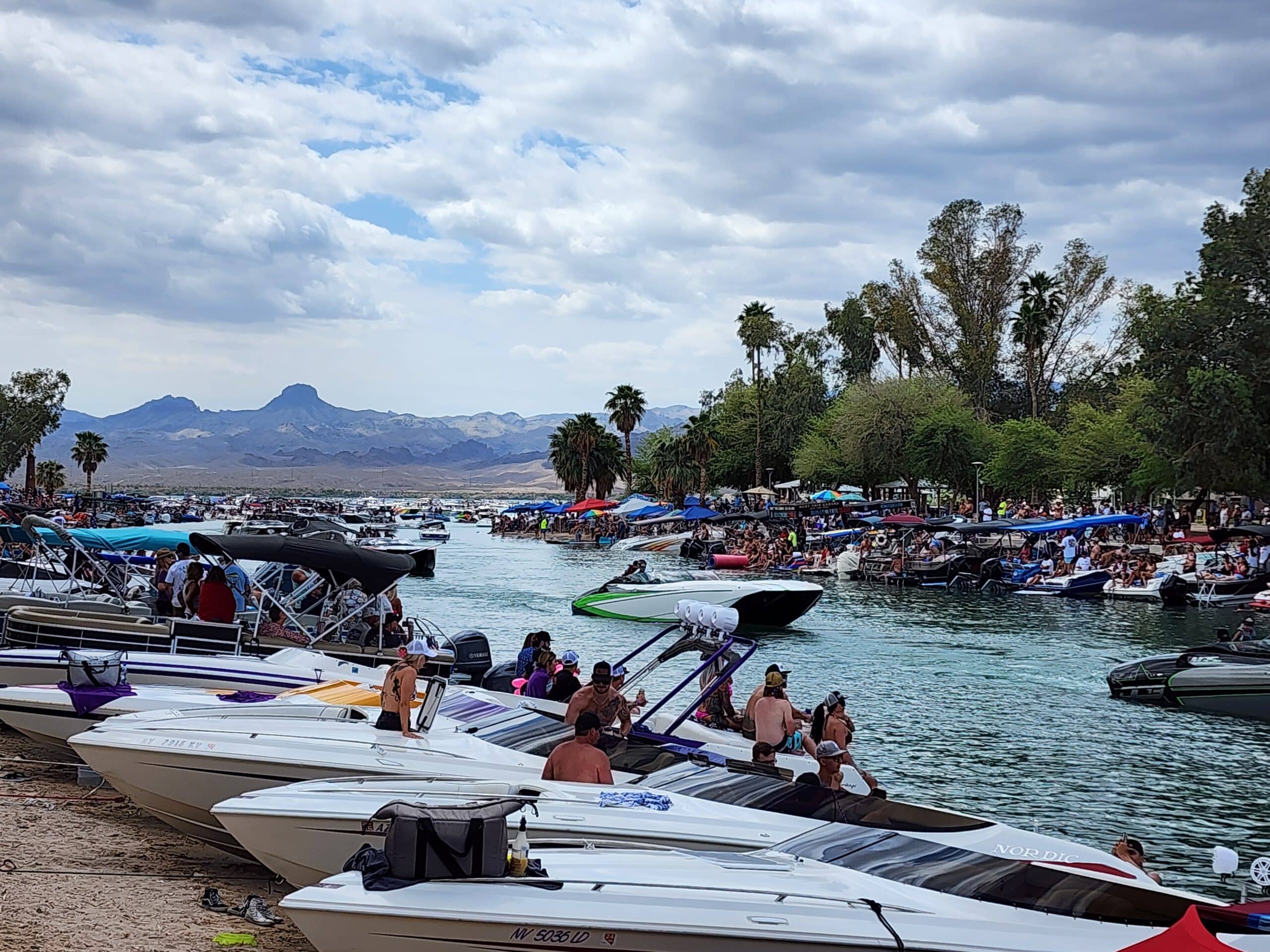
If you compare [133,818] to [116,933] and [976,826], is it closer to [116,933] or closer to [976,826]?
[116,933]

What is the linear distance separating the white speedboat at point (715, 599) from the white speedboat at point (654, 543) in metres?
36.5

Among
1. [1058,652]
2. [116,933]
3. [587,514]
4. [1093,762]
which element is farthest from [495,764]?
[587,514]

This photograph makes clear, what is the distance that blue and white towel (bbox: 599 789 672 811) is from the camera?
9.66m

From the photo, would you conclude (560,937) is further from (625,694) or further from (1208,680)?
(1208,680)

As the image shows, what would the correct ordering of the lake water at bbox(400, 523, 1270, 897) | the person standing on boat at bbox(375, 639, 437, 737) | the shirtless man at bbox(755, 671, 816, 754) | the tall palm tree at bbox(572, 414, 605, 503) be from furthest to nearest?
the tall palm tree at bbox(572, 414, 605, 503), the lake water at bbox(400, 523, 1270, 897), the shirtless man at bbox(755, 671, 816, 754), the person standing on boat at bbox(375, 639, 437, 737)

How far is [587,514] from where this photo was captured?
351 feet

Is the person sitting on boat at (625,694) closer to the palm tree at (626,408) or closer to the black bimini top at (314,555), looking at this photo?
the black bimini top at (314,555)

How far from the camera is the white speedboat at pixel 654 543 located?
254 ft

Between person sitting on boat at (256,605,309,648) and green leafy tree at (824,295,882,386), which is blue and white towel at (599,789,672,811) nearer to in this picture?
person sitting on boat at (256,605,309,648)

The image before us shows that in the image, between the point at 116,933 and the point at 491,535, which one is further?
the point at 491,535

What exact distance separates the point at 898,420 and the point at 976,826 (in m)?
65.0

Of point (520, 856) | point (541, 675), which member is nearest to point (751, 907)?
point (520, 856)

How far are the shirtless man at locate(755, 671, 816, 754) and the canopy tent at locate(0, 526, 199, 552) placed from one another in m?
13.8

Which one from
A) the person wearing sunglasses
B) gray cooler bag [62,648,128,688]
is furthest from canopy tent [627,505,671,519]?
the person wearing sunglasses
